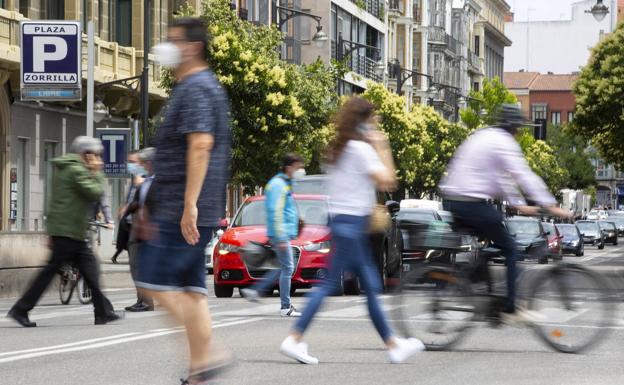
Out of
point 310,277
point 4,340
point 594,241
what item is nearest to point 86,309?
point 310,277

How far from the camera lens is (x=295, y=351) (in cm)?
1090

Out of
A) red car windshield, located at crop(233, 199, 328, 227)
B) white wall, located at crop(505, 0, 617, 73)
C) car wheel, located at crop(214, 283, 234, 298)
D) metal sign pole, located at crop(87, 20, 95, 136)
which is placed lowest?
car wheel, located at crop(214, 283, 234, 298)

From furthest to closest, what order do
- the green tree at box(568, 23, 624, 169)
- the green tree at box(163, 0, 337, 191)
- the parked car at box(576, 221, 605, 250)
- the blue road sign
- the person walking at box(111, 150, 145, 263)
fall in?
the parked car at box(576, 221, 605, 250) → the green tree at box(568, 23, 624, 169) → the green tree at box(163, 0, 337, 191) → the blue road sign → the person walking at box(111, 150, 145, 263)

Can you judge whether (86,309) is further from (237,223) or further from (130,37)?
(130,37)

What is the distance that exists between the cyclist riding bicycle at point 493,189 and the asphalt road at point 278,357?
387 mm

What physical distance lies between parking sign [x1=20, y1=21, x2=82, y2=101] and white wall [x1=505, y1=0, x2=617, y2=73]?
444ft

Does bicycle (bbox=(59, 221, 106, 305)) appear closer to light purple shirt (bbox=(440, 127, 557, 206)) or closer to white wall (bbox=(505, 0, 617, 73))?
light purple shirt (bbox=(440, 127, 557, 206))

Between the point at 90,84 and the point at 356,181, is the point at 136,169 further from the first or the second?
the point at 90,84

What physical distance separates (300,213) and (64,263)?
771 centimetres

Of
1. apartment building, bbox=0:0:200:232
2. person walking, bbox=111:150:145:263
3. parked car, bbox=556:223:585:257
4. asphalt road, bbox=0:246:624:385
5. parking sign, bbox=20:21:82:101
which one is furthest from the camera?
parked car, bbox=556:223:585:257

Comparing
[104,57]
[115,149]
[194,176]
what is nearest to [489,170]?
[194,176]

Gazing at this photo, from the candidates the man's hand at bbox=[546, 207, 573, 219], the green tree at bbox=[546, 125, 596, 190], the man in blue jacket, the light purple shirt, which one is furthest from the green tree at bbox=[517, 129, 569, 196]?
the man's hand at bbox=[546, 207, 573, 219]

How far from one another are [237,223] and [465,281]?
11053mm

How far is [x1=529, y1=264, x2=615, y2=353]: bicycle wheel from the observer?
11719mm
